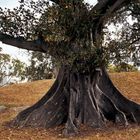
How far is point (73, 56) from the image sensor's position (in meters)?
14.9

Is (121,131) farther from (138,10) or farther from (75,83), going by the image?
(138,10)

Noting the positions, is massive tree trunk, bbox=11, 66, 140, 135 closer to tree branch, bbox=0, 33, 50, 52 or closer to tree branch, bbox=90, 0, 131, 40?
tree branch, bbox=0, 33, 50, 52

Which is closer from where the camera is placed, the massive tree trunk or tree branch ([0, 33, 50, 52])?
the massive tree trunk

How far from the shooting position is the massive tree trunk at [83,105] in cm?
1614

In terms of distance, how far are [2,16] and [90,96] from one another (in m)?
4.65

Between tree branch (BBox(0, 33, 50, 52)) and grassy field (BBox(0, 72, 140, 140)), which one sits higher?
tree branch (BBox(0, 33, 50, 52))

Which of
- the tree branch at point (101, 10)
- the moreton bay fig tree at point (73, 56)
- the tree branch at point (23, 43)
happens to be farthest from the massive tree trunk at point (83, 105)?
the tree branch at point (101, 10)

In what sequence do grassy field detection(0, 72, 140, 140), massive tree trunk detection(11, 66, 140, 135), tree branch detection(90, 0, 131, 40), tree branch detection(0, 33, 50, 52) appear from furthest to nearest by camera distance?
tree branch detection(0, 33, 50, 52), massive tree trunk detection(11, 66, 140, 135), tree branch detection(90, 0, 131, 40), grassy field detection(0, 72, 140, 140)

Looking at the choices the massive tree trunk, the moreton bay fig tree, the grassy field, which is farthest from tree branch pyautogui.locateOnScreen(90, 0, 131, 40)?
the grassy field

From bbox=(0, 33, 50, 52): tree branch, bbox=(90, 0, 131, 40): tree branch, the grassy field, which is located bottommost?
the grassy field

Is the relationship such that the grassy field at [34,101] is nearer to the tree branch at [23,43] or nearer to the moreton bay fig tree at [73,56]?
the moreton bay fig tree at [73,56]

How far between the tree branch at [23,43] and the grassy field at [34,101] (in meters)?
3.20

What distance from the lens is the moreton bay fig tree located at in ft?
47.3

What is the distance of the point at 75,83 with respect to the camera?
1662cm
